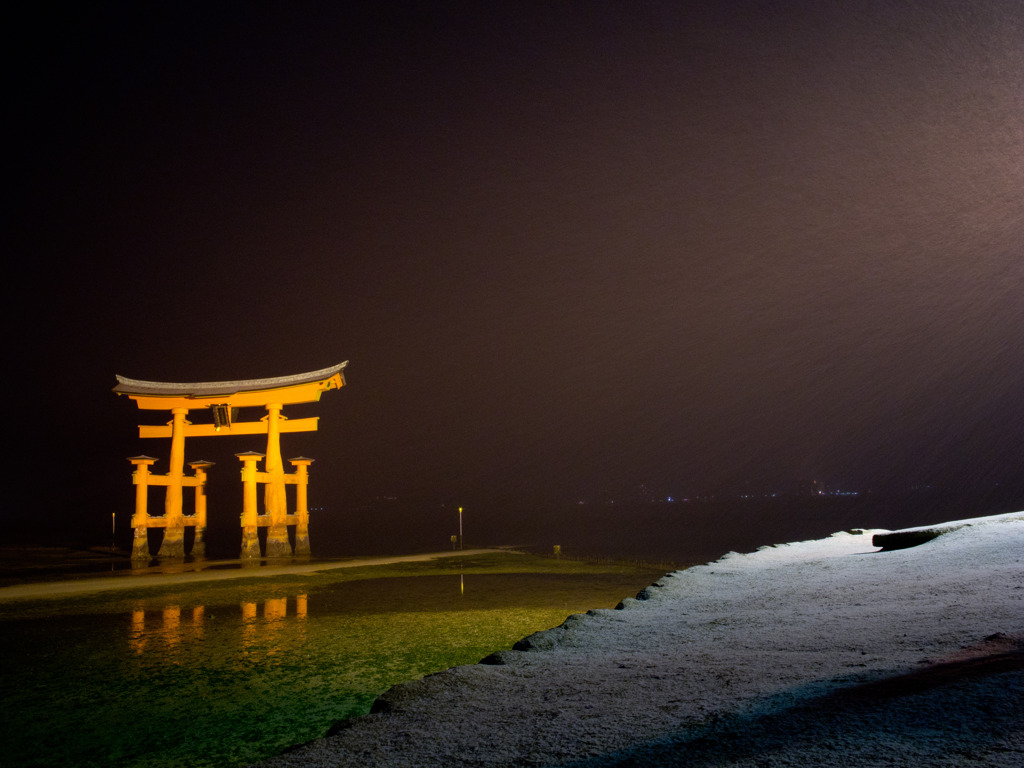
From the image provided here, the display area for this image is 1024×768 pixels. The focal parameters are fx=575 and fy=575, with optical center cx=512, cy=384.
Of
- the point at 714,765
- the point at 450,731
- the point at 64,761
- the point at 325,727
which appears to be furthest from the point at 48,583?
the point at 714,765

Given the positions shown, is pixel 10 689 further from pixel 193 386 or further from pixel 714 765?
pixel 193 386

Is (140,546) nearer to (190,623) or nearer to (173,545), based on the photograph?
(173,545)

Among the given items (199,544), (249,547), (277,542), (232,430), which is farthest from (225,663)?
(199,544)

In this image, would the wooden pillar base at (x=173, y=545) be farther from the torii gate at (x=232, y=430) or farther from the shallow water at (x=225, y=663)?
the shallow water at (x=225, y=663)

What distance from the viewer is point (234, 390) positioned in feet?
76.5

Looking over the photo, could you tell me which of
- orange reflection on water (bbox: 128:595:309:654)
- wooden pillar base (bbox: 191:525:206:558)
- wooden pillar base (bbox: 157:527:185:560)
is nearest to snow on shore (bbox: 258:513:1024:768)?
orange reflection on water (bbox: 128:595:309:654)

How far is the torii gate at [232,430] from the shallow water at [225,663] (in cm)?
983

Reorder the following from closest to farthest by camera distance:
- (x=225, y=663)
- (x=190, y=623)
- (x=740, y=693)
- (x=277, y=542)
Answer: (x=740, y=693)
(x=225, y=663)
(x=190, y=623)
(x=277, y=542)

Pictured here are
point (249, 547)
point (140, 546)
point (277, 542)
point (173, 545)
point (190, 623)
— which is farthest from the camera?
point (173, 545)

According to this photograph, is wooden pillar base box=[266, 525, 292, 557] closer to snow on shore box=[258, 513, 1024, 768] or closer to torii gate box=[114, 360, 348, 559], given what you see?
torii gate box=[114, 360, 348, 559]

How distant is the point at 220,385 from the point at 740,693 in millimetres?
24725

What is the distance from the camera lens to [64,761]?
4.70m

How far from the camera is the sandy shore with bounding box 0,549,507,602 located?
1445 cm

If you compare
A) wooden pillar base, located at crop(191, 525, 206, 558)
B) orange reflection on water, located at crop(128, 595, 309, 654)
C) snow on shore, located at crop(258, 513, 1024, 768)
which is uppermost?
snow on shore, located at crop(258, 513, 1024, 768)
